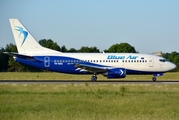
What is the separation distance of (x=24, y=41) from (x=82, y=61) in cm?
718

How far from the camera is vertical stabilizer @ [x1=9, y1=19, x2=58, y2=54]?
45656mm

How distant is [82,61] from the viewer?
44.9 metres

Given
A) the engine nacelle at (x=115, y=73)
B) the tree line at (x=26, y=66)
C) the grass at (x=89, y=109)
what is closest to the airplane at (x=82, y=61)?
the engine nacelle at (x=115, y=73)

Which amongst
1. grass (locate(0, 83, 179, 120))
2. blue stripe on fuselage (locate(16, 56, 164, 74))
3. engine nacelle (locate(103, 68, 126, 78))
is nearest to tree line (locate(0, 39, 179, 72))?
blue stripe on fuselage (locate(16, 56, 164, 74))

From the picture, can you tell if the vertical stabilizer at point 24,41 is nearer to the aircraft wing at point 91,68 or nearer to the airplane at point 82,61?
the airplane at point 82,61

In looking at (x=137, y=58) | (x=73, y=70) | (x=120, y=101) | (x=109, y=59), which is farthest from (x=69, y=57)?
(x=120, y=101)

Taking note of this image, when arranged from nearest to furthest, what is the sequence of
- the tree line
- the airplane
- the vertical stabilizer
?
the airplane
the vertical stabilizer
the tree line

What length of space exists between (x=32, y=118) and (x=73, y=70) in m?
30.0

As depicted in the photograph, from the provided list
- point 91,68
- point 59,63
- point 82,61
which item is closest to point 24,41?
point 59,63

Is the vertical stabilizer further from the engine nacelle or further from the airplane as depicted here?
the engine nacelle

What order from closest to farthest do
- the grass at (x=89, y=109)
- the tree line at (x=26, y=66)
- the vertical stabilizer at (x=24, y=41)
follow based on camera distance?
the grass at (x=89, y=109)
the vertical stabilizer at (x=24, y=41)
the tree line at (x=26, y=66)

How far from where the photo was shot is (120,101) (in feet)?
67.1

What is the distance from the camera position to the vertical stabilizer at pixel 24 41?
45.7m

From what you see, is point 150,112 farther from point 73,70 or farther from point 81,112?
point 73,70
